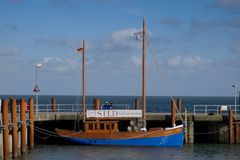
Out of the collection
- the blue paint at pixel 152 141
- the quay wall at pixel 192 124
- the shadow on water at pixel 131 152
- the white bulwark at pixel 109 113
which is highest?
the white bulwark at pixel 109 113

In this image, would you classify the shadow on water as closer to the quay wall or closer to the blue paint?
the blue paint

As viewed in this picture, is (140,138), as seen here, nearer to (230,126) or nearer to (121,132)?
(121,132)

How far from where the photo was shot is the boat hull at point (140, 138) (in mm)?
47594

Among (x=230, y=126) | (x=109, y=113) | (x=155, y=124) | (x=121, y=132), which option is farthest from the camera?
(x=155, y=124)

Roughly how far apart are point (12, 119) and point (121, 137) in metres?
11.3

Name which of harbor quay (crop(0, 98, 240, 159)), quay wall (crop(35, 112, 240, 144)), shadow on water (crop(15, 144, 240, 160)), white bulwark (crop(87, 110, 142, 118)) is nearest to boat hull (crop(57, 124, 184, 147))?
shadow on water (crop(15, 144, 240, 160))

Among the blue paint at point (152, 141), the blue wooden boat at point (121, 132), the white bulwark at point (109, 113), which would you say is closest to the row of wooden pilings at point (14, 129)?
the blue wooden boat at point (121, 132)

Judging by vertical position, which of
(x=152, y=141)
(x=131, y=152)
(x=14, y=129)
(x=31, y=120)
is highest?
(x=31, y=120)

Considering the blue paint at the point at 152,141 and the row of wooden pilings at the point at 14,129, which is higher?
the row of wooden pilings at the point at 14,129

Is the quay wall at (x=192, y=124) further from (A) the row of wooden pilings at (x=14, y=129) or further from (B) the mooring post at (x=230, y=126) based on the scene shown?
(A) the row of wooden pilings at (x=14, y=129)

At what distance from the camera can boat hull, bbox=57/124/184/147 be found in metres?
47.6

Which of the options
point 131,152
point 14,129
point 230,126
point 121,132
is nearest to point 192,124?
point 230,126

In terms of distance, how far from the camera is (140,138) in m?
47.9

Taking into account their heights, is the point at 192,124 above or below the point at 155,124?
above
